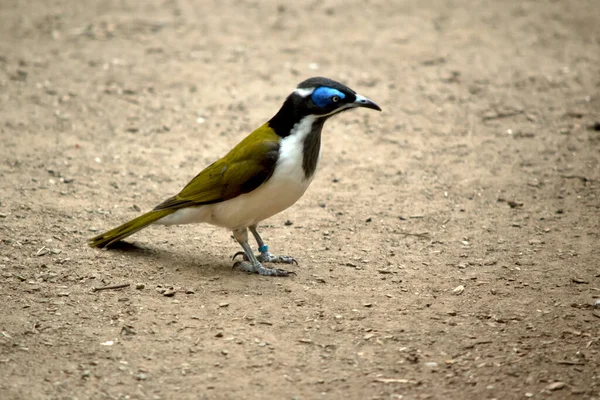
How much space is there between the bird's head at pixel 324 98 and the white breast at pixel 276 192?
0.33ft

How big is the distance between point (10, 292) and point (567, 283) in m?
3.94

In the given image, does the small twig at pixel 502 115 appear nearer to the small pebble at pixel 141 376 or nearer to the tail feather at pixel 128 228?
the tail feather at pixel 128 228

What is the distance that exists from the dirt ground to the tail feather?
0.10m

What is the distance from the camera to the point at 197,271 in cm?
605

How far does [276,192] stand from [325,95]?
0.77 metres

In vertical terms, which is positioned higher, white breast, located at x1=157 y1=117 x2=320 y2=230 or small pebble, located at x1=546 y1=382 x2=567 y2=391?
white breast, located at x1=157 y1=117 x2=320 y2=230

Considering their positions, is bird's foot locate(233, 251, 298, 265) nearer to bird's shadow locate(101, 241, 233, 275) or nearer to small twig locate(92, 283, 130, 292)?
bird's shadow locate(101, 241, 233, 275)

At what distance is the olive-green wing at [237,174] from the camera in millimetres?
5766

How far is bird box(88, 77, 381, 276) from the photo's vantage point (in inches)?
226

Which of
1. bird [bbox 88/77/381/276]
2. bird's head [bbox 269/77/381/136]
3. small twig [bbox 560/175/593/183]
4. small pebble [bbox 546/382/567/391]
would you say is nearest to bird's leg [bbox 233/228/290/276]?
bird [bbox 88/77/381/276]

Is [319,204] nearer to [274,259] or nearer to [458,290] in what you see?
[274,259]

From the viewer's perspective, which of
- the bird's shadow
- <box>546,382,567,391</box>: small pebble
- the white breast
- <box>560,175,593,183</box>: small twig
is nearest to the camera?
<box>546,382,567,391</box>: small pebble

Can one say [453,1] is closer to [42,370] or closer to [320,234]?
[320,234]

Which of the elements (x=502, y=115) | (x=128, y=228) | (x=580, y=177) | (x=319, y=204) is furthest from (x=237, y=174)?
(x=502, y=115)
